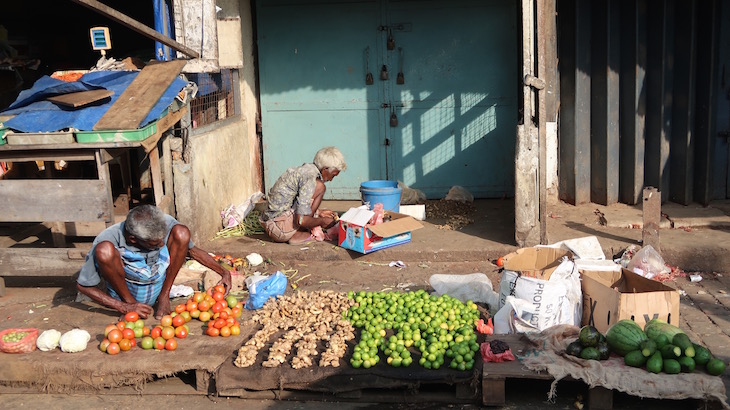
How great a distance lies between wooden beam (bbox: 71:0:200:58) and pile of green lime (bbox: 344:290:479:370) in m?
2.96

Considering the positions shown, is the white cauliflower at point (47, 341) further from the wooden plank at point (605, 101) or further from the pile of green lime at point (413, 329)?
the wooden plank at point (605, 101)

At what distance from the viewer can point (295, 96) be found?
983 cm

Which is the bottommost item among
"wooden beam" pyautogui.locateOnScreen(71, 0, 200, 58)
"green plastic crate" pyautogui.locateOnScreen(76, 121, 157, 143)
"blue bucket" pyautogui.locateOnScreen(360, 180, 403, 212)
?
"blue bucket" pyautogui.locateOnScreen(360, 180, 403, 212)

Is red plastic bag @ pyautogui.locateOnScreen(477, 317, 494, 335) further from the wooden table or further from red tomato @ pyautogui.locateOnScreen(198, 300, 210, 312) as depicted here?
the wooden table

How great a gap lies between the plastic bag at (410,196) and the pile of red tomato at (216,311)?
3.49 meters

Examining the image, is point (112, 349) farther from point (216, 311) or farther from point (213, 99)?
point (213, 99)

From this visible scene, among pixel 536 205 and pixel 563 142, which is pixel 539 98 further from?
pixel 563 142

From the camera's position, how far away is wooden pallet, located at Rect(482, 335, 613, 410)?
4688mm

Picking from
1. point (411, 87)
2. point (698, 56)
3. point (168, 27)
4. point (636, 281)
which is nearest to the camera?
point (636, 281)

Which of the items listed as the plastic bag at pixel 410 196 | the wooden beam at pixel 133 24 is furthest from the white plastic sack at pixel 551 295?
the wooden beam at pixel 133 24

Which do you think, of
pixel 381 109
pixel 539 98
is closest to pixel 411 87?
pixel 381 109

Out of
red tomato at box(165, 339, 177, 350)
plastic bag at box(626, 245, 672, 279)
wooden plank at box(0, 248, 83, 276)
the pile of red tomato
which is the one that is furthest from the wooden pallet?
wooden plank at box(0, 248, 83, 276)

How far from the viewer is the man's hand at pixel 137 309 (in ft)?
19.3

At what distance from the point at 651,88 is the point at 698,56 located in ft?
2.01
